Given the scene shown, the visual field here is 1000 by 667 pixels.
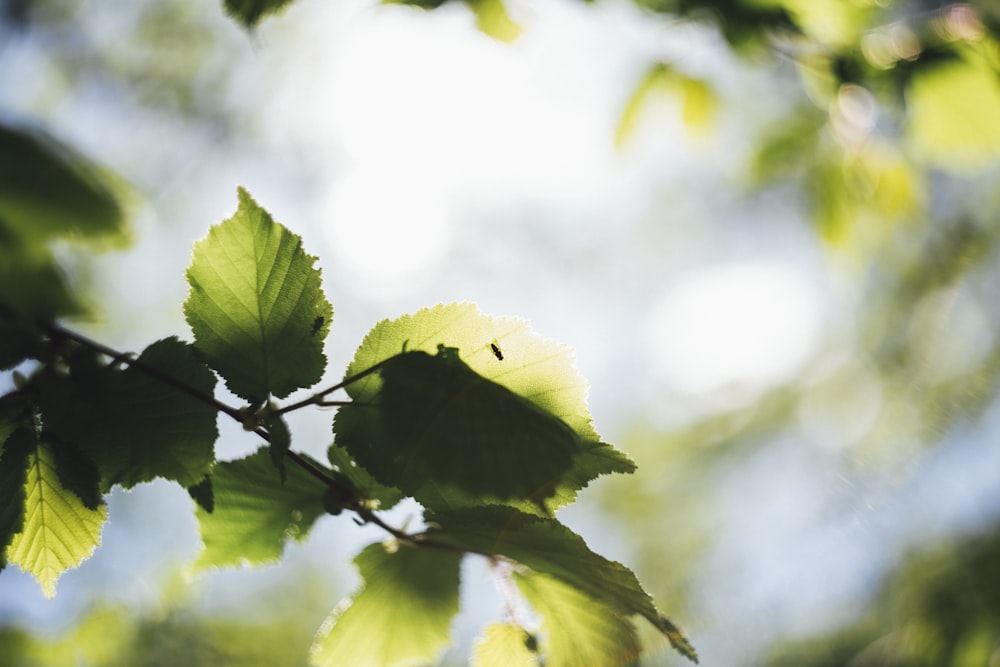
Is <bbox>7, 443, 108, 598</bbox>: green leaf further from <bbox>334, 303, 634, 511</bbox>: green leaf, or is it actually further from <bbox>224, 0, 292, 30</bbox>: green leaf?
<bbox>224, 0, 292, 30</bbox>: green leaf

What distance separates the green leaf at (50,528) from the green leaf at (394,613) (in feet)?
0.53

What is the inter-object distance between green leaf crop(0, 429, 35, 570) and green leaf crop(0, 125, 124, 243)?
18 cm

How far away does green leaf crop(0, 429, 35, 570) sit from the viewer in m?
0.35

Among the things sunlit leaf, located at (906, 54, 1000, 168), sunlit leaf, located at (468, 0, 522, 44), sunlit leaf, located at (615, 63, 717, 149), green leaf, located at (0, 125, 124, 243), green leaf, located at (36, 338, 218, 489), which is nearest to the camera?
green leaf, located at (0, 125, 124, 243)

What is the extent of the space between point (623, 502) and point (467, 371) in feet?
13.2

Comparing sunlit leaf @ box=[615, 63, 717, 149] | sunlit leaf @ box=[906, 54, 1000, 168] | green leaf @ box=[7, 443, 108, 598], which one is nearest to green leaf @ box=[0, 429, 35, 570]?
green leaf @ box=[7, 443, 108, 598]

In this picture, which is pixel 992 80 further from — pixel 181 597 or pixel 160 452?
pixel 181 597

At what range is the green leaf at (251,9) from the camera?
0.40 m

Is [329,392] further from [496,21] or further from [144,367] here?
[496,21]

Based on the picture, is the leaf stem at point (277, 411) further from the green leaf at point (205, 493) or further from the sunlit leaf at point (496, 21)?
the sunlit leaf at point (496, 21)

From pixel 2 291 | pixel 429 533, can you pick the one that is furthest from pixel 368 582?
pixel 2 291

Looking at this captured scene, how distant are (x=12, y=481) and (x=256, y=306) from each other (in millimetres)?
171

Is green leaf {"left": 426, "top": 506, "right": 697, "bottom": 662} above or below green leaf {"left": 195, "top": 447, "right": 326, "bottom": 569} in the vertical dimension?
above

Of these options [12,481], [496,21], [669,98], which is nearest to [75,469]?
[12,481]
